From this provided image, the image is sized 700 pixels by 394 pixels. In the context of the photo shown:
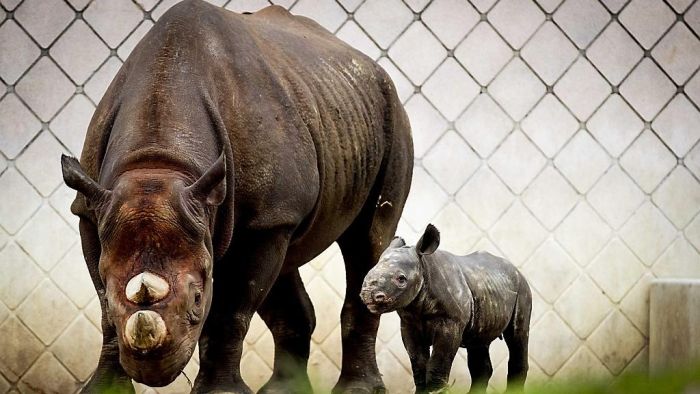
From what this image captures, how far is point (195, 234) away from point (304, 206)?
0.52 meters

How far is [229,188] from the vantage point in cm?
210

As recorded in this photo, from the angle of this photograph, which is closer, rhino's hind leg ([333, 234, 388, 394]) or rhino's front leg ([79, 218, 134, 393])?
rhino's front leg ([79, 218, 134, 393])

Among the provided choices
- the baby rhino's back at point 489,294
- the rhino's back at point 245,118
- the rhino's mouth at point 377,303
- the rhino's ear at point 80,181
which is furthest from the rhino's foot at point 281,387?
the rhino's ear at point 80,181

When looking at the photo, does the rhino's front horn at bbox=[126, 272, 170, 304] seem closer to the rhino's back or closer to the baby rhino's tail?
the rhino's back

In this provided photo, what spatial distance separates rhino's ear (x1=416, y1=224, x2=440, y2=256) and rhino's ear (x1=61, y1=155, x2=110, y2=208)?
82 cm

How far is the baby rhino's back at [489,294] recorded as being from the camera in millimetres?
2596

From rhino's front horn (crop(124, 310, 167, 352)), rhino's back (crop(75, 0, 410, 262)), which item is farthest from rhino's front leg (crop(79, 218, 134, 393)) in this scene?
rhino's front horn (crop(124, 310, 167, 352))

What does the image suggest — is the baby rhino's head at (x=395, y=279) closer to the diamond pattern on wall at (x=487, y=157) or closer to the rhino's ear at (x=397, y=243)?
the rhino's ear at (x=397, y=243)

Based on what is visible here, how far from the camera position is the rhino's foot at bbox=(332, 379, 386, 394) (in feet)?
9.71

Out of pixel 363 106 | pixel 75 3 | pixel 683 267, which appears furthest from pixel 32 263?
pixel 683 267

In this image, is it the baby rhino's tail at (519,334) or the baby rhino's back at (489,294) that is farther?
the baby rhino's tail at (519,334)

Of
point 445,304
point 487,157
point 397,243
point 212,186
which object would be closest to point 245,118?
point 212,186

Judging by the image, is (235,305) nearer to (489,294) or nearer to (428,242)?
(428,242)

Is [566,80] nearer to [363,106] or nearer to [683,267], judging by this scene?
[683,267]
